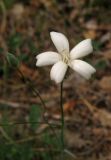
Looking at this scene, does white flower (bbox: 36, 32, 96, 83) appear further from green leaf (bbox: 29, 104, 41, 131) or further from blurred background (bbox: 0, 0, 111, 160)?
green leaf (bbox: 29, 104, 41, 131)

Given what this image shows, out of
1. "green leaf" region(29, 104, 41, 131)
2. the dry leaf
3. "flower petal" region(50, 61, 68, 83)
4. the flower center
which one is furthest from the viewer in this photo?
the dry leaf

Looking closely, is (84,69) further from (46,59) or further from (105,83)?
(105,83)

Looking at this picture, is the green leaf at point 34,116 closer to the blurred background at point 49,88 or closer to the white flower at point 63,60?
the blurred background at point 49,88

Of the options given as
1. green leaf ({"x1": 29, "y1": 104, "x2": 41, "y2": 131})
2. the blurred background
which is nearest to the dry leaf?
the blurred background

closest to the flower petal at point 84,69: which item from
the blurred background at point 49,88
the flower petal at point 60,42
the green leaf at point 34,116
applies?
the flower petal at point 60,42

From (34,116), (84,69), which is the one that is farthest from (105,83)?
(84,69)

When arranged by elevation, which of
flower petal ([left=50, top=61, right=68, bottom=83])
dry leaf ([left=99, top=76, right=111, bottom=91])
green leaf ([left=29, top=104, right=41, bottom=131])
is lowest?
dry leaf ([left=99, top=76, right=111, bottom=91])

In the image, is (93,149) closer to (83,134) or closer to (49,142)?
(83,134)
